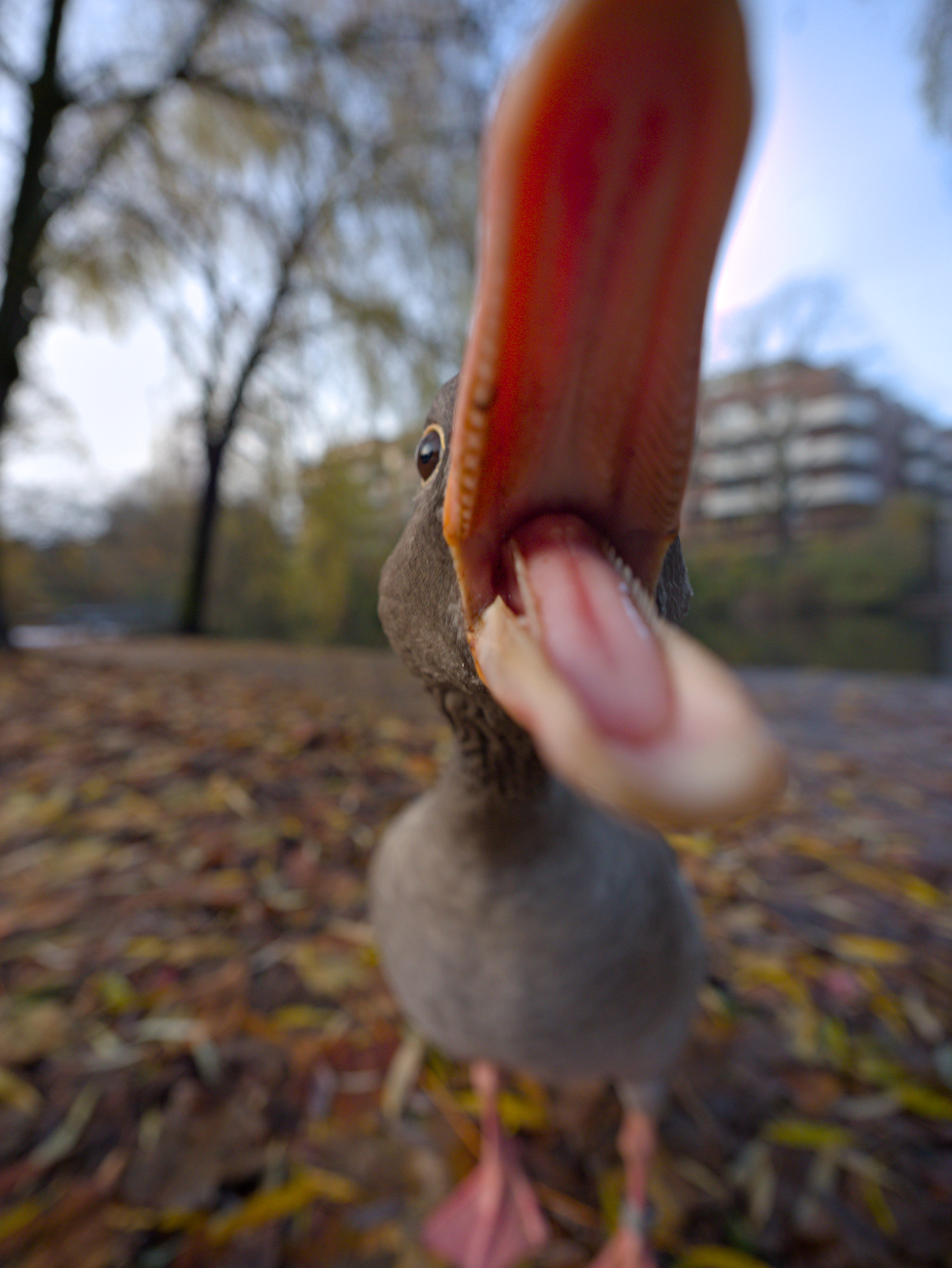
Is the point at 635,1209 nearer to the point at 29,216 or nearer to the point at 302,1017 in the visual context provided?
the point at 302,1017

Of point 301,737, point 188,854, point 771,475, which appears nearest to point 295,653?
point 301,737

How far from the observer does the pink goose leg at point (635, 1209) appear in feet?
2.76

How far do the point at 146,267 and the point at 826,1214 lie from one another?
5.34 meters

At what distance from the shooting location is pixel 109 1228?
2.52ft

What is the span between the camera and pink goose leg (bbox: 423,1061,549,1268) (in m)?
0.85

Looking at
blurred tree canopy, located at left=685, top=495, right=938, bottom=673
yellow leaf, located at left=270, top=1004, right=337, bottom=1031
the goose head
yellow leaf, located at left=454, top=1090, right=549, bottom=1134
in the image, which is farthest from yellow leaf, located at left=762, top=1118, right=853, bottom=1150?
blurred tree canopy, located at left=685, top=495, right=938, bottom=673

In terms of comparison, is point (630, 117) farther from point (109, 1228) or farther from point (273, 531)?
point (273, 531)

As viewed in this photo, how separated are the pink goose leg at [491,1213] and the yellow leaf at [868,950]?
0.85 metres

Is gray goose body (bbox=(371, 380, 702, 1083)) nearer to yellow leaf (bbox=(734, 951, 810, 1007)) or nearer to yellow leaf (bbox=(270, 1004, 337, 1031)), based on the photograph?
yellow leaf (bbox=(270, 1004, 337, 1031))

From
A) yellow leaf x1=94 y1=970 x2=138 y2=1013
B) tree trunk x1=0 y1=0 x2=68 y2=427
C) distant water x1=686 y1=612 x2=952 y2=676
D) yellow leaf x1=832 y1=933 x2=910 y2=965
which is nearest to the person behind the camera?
yellow leaf x1=94 y1=970 x2=138 y2=1013

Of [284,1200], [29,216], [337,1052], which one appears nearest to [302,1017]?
[337,1052]

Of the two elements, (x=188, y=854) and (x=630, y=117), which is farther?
(x=188, y=854)

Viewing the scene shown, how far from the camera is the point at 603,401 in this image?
297 mm

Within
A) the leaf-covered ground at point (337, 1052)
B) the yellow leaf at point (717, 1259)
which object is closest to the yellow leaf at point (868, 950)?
the leaf-covered ground at point (337, 1052)
